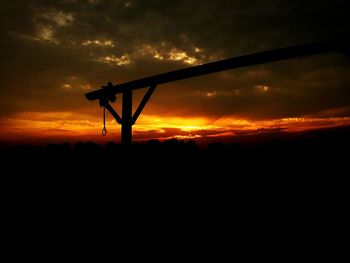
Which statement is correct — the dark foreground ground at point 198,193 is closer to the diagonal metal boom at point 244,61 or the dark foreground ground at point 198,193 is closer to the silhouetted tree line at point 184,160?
the silhouetted tree line at point 184,160

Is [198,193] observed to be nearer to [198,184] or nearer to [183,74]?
[198,184]

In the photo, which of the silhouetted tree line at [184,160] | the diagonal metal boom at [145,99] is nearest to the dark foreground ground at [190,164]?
the silhouetted tree line at [184,160]

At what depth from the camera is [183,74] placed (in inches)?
253

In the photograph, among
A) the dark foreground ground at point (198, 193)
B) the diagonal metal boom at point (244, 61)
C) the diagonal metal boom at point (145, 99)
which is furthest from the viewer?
the diagonal metal boom at point (145, 99)

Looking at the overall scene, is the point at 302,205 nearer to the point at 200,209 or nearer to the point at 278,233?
the point at 278,233

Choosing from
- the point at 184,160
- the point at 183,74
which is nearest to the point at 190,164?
the point at 184,160

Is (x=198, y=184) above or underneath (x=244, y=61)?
underneath

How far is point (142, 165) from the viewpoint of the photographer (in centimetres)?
537

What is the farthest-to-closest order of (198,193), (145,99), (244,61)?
1. (145,99)
2. (244,61)
3. (198,193)

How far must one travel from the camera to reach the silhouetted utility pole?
16.0 ft

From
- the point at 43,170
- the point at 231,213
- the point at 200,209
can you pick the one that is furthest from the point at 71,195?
the point at 231,213

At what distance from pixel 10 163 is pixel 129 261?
16.1 ft

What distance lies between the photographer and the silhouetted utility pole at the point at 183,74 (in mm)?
4871

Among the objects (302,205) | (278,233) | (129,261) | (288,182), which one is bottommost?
(129,261)
